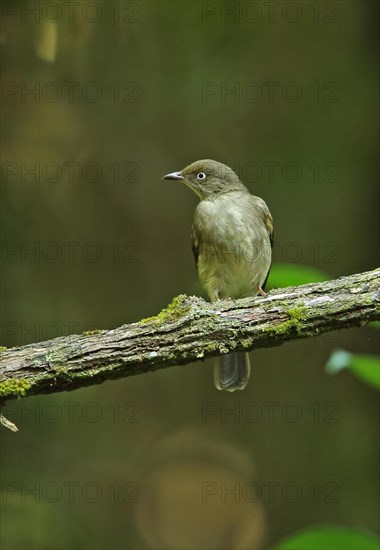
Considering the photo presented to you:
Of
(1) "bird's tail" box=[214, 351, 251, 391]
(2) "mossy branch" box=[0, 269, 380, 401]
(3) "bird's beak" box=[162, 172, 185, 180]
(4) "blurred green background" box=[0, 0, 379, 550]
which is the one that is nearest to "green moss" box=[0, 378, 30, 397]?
(2) "mossy branch" box=[0, 269, 380, 401]

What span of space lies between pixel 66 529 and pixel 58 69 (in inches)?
182

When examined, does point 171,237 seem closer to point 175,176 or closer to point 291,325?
point 175,176

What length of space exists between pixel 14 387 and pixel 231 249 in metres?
2.40

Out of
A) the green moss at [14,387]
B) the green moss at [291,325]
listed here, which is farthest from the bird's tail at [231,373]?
the green moss at [14,387]

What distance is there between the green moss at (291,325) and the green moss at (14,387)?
44.1 inches

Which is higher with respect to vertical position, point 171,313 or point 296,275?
point 296,275

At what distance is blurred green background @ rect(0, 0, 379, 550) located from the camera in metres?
7.01

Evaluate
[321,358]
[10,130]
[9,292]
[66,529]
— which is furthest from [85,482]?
[10,130]

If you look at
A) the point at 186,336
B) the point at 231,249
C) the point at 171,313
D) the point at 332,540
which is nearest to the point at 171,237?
the point at 231,249

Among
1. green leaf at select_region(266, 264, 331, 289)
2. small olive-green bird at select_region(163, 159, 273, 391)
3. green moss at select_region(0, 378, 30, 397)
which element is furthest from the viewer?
small olive-green bird at select_region(163, 159, 273, 391)

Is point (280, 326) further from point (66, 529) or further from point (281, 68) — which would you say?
point (281, 68)

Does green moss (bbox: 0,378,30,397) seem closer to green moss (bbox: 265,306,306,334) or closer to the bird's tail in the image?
green moss (bbox: 265,306,306,334)

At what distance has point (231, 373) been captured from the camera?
5367mm

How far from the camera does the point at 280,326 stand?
11.2 feet
